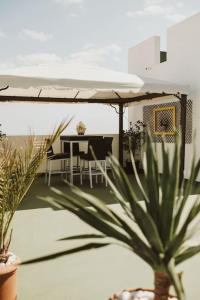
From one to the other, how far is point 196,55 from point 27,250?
21.4 ft

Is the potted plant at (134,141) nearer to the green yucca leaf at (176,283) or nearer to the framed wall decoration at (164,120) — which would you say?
the framed wall decoration at (164,120)

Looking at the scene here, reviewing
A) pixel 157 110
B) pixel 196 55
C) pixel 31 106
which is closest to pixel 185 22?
pixel 196 55

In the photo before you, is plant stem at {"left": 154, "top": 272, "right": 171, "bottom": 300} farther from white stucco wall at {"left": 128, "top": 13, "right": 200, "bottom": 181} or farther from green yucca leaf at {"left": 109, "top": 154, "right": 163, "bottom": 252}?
white stucco wall at {"left": 128, "top": 13, "right": 200, "bottom": 181}

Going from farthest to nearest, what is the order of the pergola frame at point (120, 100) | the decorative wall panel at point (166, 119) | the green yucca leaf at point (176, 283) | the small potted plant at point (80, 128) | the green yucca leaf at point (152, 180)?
the small potted plant at point (80, 128), the decorative wall panel at point (166, 119), the pergola frame at point (120, 100), the green yucca leaf at point (152, 180), the green yucca leaf at point (176, 283)

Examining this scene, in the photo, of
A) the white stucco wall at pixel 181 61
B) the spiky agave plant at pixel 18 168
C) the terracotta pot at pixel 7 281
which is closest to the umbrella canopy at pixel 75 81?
the white stucco wall at pixel 181 61

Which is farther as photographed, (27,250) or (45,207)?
(45,207)

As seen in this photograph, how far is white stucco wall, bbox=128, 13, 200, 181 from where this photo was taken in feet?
26.4

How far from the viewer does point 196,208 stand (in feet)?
4.50

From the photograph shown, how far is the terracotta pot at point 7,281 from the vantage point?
2.17m

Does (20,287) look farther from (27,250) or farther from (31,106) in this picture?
(31,106)

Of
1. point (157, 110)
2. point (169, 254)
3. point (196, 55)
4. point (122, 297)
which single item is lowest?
point (122, 297)

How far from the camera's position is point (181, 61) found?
8664mm

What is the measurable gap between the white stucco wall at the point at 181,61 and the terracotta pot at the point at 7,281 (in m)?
5.52

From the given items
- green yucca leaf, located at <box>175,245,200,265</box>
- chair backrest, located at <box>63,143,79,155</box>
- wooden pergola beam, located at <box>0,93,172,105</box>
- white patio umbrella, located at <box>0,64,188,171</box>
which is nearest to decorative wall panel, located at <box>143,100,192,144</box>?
wooden pergola beam, located at <box>0,93,172,105</box>
